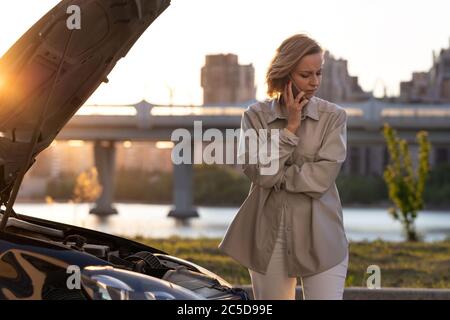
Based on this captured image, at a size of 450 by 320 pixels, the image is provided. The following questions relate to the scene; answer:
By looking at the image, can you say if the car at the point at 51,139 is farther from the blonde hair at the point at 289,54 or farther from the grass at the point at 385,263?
the grass at the point at 385,263

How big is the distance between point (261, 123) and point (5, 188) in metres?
1.29

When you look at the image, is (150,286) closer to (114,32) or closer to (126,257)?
(126,257)

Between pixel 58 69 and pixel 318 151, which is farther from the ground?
pixel 58 69

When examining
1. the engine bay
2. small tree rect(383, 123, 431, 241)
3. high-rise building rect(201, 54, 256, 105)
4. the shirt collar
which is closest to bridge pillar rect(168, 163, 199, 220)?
high-rise building rect(201, 54, 256, 105)

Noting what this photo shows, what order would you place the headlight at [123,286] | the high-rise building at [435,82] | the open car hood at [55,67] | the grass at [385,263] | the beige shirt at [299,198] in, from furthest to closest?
the high-rise building at [435,82]
the grass at [385,263]
the beige shirt at [299,198]
the open car hood at [55,67]
the headlight at [123,286]

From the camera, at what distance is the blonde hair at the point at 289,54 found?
4789 mm

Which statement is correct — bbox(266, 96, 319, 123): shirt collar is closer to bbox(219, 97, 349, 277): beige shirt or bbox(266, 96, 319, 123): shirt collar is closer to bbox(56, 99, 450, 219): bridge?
bbox(219, 97, 349, 277): beige shirt

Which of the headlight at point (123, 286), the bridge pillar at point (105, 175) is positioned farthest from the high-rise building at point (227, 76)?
the headlight at point (123, 286)

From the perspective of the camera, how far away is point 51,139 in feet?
16.7

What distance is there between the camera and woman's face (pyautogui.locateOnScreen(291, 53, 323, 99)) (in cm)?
480
